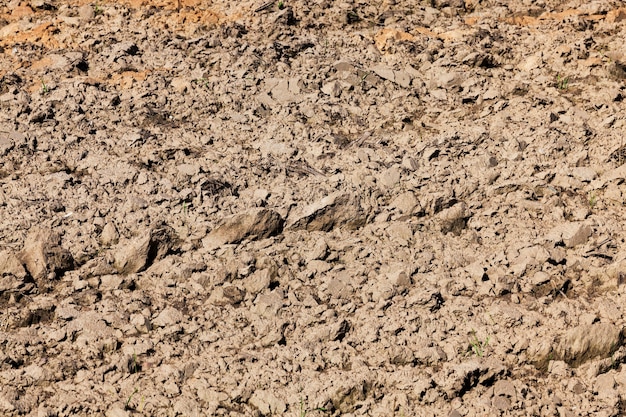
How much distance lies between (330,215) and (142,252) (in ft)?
3.42

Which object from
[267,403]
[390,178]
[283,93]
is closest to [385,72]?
[283,93]

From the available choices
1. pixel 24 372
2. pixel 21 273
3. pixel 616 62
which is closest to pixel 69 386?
pixel 24 372

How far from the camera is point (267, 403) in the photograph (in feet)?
10.6

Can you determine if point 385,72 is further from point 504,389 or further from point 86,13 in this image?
point 504,389

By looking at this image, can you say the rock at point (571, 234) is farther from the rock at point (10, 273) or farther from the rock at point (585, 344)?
the rock at point (10, 273)

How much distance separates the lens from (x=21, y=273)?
3701mm

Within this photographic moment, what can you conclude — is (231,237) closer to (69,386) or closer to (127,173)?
(127,173)

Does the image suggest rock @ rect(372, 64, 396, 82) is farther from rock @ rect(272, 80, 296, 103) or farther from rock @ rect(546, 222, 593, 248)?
rock @ rect(546, 222, 593, 248)

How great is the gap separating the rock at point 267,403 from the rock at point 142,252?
1006 millimetres

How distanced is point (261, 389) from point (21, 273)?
139 centimetres

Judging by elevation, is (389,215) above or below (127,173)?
below

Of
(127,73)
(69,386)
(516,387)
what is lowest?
(516,387)

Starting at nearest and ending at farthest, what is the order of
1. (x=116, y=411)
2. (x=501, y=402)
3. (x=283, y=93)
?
(x=116, y=411) < (x=501, y=402) < (x=283, y=93)

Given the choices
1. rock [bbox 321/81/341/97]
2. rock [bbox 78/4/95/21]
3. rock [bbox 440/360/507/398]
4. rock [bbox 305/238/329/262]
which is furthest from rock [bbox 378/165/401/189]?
rock [bbox 78/4/95/21]
